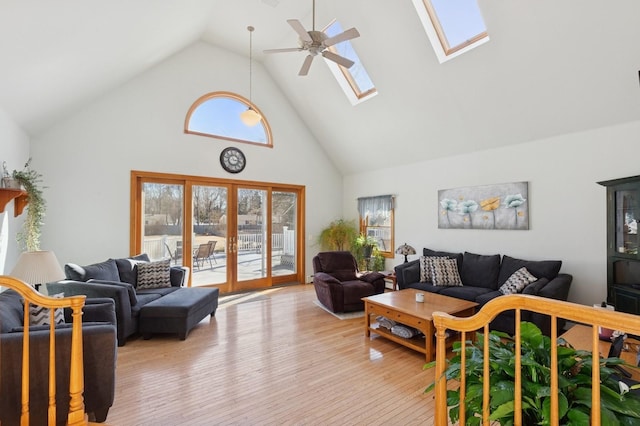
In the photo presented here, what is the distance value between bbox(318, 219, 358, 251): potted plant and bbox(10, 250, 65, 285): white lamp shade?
5156 mm

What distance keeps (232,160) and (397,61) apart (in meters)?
3.47

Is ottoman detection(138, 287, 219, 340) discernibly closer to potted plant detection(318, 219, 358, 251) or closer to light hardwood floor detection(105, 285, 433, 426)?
light hardwood floor detection(105, 285, 433, 426)

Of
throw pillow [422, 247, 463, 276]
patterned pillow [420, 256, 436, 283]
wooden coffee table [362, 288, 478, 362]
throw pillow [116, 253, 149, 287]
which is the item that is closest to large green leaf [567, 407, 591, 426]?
wooden coffee table [362, 288, 478, 362]

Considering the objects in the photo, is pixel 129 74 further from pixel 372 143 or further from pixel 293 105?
pixel 372 143

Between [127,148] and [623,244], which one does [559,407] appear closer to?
[623,244]

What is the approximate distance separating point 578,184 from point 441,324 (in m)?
3.74

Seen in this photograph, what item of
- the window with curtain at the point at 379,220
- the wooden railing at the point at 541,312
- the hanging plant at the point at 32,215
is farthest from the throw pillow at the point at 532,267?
the hanging plant at the point at 32,215

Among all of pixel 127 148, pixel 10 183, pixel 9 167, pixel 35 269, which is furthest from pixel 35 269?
pixel 127 148

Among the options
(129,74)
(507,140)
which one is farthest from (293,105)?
(507,140)

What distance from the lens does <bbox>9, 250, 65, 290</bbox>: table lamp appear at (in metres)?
2.36

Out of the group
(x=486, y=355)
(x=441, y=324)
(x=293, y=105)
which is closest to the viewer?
(x=486, y=355)

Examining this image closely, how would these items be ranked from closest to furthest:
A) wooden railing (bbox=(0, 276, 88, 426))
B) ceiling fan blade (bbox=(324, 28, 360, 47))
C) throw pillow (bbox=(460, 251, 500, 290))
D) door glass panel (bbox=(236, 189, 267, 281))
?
wooden railing (bbox=(0, 276, 88, 426)), ceiling fan blade (bbox=(324, 28, 360, 47)), throw pillow (bbox=(460, 251, 500, 290)), door glass panel (bbox=(236, 189, 267, 281))

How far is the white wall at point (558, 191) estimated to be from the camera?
12.1 feet

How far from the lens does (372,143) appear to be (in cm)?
621
